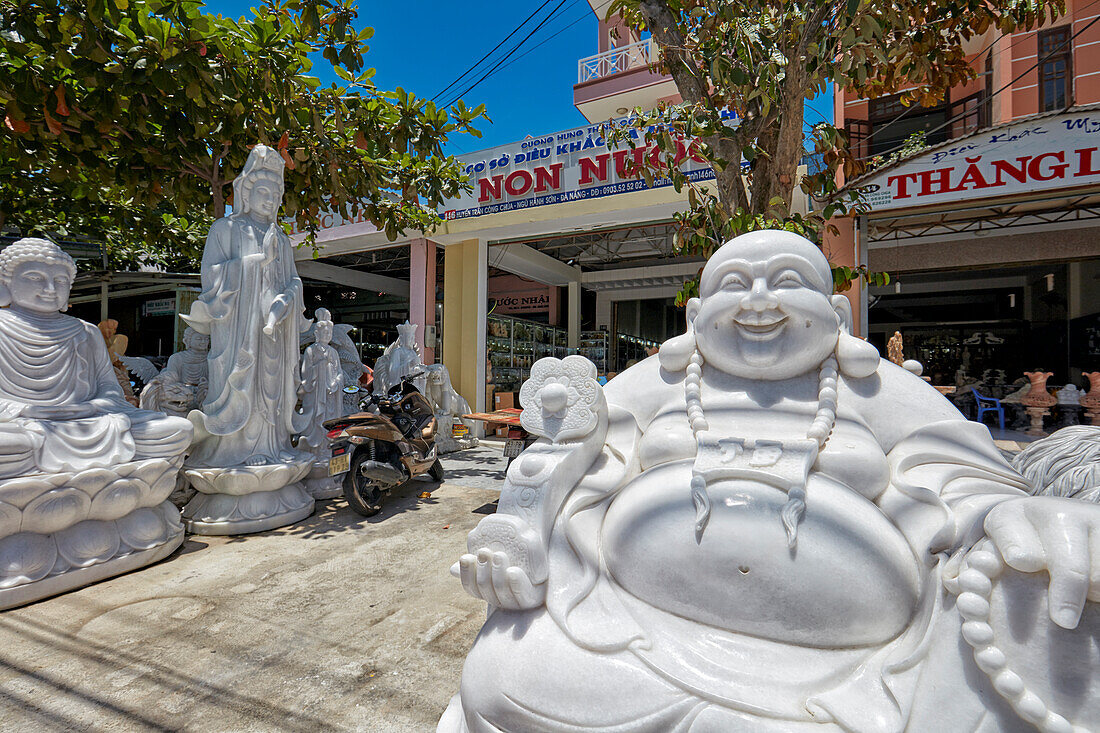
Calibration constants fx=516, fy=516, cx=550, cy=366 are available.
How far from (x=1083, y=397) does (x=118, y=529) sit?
11.4 m

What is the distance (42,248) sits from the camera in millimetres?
3172

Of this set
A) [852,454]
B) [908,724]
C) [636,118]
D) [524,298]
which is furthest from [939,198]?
[524,298]

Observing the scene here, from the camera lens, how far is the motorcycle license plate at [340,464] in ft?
14.6

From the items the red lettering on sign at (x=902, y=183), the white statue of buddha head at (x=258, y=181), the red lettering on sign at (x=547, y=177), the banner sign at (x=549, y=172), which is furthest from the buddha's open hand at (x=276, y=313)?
the red lettering on sign at (x=902, y=183)

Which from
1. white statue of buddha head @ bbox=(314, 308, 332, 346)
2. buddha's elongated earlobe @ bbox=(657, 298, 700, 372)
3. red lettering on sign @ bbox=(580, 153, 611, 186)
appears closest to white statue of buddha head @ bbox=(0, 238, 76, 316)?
white statue of buddha head @ bbox=(314, 308, 332, 346)

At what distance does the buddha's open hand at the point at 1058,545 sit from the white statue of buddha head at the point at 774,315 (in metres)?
0.66

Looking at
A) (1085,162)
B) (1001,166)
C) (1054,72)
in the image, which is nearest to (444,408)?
(1001,166)

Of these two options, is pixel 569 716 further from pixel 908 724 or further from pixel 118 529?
pixel 118 529

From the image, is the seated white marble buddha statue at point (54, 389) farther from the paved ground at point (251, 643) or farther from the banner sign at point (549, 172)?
the banner sign at point (549, 172)

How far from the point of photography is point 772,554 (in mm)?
1374

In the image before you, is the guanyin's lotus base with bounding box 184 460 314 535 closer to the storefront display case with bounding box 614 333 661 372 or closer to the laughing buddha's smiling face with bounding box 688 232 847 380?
the laughing buddha's smiling face with bounding box 688 232 847 380

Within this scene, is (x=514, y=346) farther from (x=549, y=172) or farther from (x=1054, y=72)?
(x=1054, y=72)

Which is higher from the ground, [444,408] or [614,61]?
[614,61]

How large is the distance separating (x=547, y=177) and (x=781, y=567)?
7089 millimetres
